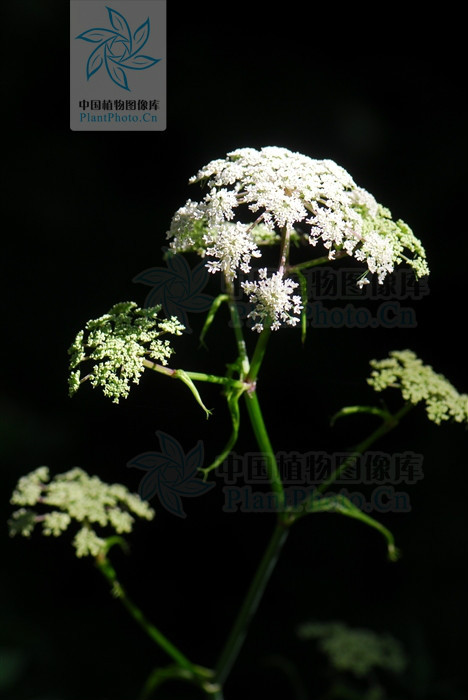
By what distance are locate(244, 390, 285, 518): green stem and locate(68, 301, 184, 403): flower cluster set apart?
8.8 inches

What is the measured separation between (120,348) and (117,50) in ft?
3.24

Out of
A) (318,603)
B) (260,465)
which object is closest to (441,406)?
(260,465)

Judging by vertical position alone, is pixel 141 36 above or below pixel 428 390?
above

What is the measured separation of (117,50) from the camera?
5.52 ft

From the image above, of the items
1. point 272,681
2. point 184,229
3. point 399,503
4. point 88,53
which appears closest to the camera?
point 184,229

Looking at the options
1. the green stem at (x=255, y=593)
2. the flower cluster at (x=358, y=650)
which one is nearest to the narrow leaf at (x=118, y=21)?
the green stem at (x=255, y=593)

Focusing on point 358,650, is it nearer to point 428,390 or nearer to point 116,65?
point 428,390

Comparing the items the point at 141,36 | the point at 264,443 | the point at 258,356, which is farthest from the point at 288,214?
the point at 141,36

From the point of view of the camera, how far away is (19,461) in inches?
97.7

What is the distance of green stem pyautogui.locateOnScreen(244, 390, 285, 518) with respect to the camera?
48.0 inches

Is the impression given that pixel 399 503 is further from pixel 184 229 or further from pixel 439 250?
pixel 184 229

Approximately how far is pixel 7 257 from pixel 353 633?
1710 mm

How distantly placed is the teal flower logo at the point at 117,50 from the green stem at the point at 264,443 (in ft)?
2.96

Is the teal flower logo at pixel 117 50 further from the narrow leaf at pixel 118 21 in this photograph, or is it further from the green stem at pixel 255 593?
the green stem at pixel 255 593
